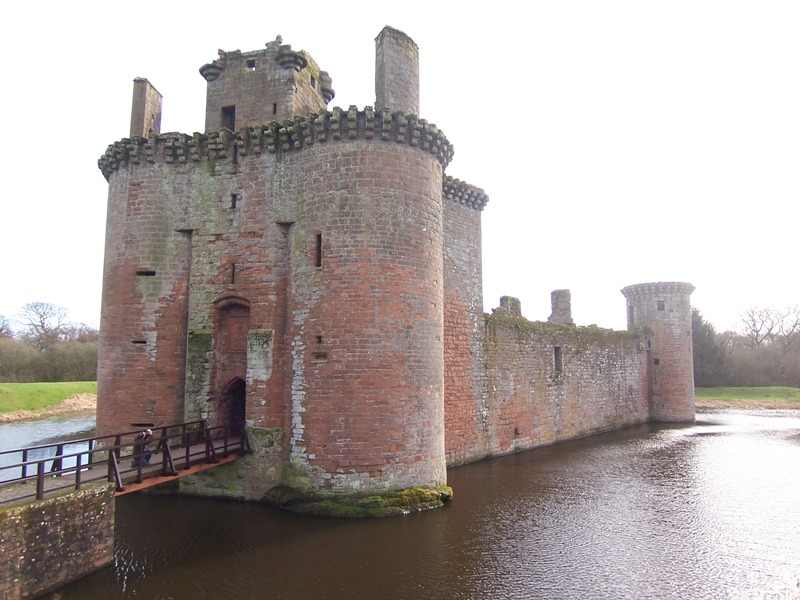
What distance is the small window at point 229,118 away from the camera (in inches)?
537

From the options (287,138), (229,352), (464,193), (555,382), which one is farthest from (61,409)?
(287,138)

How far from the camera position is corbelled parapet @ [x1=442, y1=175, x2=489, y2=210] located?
635 inches

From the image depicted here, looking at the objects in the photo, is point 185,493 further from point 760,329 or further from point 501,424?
point 760,329

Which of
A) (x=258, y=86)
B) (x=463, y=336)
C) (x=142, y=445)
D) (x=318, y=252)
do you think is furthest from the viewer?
(x=463, y=336)

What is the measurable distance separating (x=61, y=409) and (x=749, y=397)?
46138 mm

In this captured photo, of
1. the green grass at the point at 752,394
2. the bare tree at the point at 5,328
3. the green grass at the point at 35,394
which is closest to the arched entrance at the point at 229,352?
the green grass at the point at 35,394

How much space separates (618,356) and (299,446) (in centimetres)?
1891

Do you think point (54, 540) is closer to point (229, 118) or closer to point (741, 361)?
point (229, 118)

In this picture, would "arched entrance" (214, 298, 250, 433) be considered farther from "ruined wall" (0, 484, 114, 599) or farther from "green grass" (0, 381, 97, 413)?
"green grass" (0, 381, 97, 413)

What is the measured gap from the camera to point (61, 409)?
33188 mm

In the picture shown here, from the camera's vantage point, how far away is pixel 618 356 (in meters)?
25.8

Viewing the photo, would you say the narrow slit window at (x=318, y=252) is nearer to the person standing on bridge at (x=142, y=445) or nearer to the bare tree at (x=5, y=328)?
the person standing on bridge at (x=142, y=445)

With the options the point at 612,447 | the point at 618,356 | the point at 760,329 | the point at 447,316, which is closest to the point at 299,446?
the point at 447,316

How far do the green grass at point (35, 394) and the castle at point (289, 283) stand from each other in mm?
22580
